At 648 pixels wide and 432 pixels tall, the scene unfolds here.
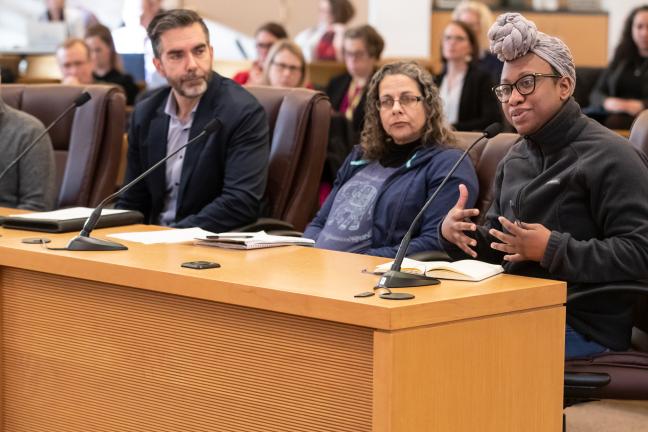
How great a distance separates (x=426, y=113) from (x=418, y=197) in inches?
9.8

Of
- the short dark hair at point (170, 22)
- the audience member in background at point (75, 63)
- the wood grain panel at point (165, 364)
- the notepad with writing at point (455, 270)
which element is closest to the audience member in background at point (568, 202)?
the notepad with writing at point (455, 270)

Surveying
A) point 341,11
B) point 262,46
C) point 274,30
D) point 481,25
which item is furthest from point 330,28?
point 481,25

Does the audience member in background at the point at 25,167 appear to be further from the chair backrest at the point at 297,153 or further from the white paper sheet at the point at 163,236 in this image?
the white paper sheet at the point at 163,236

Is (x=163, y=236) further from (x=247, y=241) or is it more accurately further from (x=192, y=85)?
(x=192, y=85)

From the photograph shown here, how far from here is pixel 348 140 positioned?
5168 millimetres

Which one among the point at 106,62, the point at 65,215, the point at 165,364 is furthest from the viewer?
the point at 106,62

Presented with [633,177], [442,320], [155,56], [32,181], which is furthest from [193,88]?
[442,320]

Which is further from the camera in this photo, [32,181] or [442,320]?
[32,181]

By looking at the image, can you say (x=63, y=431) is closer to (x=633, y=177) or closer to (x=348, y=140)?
(x=633, y=177)

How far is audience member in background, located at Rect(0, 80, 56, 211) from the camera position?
3.73m

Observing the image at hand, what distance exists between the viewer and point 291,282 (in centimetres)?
209

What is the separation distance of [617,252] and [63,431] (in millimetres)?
1211

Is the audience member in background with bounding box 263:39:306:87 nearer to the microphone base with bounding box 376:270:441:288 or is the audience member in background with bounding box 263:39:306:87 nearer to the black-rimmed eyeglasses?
the black-rimmed eyeglasses

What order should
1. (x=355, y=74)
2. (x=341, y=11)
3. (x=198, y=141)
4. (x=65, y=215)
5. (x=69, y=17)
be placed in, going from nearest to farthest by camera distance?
(x=65, y=215) < (x=198, y=141) < (x=355, y=74) < (x=341, y=11) < (x=69, y=17)
